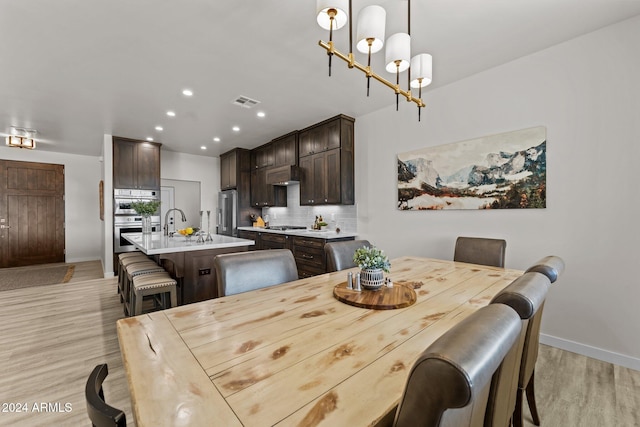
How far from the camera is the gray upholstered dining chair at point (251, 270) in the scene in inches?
62.1

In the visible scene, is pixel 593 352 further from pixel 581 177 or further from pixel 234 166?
pixel 234 166

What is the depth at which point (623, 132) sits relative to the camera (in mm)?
2207

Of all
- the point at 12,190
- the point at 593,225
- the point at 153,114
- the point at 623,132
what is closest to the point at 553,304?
the point at 593,225

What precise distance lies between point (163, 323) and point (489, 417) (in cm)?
120

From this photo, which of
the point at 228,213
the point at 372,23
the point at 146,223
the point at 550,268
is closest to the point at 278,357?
the point at 550,268

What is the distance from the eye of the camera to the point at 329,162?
14.3ft

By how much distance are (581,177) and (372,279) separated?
225 centimetres

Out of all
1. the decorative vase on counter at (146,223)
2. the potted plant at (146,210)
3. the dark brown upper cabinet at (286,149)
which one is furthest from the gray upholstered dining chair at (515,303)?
the dark brown upper cabinet at (286,149)

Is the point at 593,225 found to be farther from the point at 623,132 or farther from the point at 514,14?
the point at 514,14

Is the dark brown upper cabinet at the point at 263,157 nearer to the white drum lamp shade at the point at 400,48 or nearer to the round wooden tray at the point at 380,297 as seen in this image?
the white drum lamp shade at the point at 400,48

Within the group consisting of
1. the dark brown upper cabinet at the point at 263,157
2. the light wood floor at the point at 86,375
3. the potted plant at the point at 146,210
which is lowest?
the light wood floor at the point at 86,375

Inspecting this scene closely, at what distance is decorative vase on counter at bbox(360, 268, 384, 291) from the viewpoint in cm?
151

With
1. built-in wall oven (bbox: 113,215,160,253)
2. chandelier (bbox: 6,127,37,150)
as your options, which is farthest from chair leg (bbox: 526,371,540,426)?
chandelier (bbox: 6,127,37,150)

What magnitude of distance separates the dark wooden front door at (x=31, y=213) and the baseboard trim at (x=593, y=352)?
9206 mm
